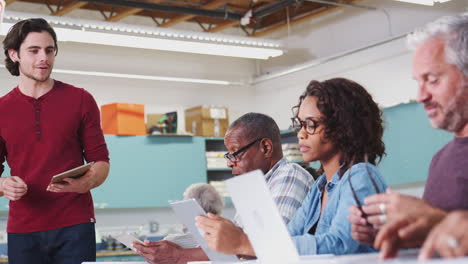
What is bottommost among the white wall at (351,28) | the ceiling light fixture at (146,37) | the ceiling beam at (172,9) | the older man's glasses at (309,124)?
the older man's glasses at (309,124)

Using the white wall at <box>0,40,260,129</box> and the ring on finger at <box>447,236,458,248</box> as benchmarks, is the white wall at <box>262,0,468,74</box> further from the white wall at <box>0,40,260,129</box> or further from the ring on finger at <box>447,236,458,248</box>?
A: the ring on finger at <box>447,236,458,248</box>

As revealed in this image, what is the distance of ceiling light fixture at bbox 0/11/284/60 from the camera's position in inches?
251

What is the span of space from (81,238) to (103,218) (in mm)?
5321

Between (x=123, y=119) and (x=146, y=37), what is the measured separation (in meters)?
1.19

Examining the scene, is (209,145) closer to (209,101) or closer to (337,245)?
(209,101)

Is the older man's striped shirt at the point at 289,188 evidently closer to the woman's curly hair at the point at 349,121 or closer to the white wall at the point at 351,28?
the woman's curly hair at the point at 349,121

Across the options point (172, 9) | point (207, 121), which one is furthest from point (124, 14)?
point (207, 121)

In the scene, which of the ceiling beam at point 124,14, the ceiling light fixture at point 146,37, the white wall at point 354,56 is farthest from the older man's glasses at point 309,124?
the ceiling beam at point 124,14

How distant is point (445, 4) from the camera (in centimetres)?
743

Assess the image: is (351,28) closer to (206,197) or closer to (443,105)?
(206,197)

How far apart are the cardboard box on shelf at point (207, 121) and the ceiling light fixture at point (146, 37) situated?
0.94m

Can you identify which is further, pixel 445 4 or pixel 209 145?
pixel 209 145

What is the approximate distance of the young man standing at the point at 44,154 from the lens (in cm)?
273

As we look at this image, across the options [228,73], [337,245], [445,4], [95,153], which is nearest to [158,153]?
[228,73]
